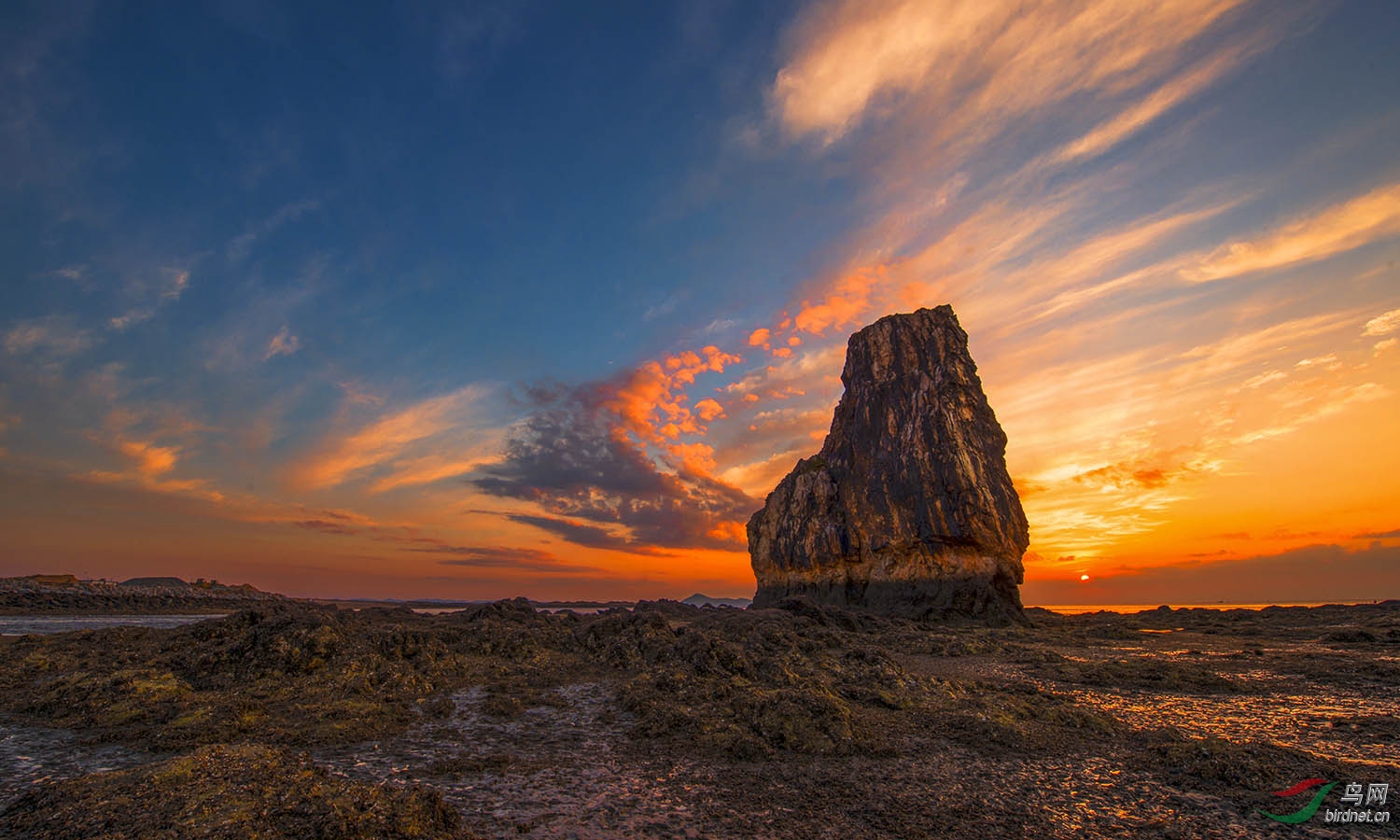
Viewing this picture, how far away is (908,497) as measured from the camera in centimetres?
4638

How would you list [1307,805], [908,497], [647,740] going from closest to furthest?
1. [1307,805]
2. [647,740]
3. [908,497]

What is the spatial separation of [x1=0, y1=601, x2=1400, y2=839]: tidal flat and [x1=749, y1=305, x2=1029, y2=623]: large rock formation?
23.9m

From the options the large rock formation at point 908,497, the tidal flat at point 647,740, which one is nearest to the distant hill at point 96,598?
the tidal flat at point 647,740

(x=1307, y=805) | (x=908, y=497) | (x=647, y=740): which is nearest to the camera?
(x=1307, y=805)

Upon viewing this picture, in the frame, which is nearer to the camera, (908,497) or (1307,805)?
(1307,805)

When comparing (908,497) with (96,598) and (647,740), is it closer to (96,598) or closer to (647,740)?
(647,740)

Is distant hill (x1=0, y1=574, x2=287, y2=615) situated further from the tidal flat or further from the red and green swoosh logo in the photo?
the red and green swoosh logo

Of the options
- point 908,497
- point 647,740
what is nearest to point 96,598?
point 647,740

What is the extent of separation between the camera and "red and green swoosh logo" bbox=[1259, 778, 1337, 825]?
6.31 m

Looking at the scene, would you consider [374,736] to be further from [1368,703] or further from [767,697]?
[1368,703]

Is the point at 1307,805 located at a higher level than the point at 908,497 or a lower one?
lower

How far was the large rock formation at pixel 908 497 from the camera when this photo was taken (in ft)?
140

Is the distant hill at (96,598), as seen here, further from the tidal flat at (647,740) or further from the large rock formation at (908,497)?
the large rock formation at (908,497)

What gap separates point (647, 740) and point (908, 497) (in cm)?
4133
